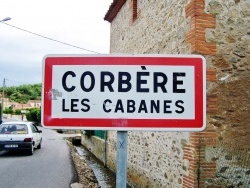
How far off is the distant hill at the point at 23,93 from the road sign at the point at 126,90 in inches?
4416

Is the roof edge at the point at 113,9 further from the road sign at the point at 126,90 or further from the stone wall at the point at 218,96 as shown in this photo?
the road sign at the point at 126,90

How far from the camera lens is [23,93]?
115 meters

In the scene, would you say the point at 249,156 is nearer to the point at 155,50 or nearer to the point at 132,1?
the point at 155,50

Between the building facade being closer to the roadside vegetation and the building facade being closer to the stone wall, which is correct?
the stone wall

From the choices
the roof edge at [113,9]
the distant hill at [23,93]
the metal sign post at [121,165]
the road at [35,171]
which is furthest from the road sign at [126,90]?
the distant hill at [23,93]

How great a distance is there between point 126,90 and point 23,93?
4653 inches

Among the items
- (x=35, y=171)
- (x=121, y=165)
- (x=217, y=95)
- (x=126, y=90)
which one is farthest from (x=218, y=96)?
(x=35, y=171)

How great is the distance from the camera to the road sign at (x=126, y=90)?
200 cm

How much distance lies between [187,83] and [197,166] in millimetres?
4614

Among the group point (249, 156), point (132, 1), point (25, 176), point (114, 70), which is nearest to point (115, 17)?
point (132, 1)

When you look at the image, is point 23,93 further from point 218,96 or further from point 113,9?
point 218,96

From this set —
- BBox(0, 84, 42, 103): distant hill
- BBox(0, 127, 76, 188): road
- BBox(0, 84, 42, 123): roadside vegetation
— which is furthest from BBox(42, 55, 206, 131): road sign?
BBox(0, 84, 42, 103): distant hill

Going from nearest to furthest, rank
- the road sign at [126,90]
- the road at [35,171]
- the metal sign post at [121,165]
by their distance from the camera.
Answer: the metal sign post at [121,165], the road sign at [126,90], the road at [35,171]

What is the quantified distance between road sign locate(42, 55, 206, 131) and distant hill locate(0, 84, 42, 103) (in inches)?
4416
